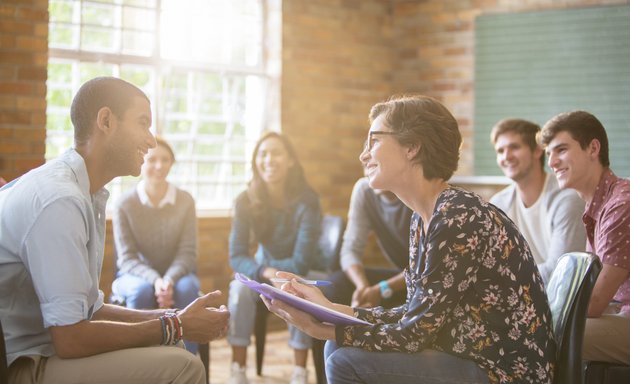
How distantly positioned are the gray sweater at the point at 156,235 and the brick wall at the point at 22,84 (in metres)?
0.65

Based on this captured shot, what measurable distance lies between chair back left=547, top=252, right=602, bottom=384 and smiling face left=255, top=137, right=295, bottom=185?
2084mm

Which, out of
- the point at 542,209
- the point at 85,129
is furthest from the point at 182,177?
the point at 85,129

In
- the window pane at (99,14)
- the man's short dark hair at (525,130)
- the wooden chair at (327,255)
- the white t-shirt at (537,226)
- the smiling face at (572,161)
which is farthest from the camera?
the window pane at (99,14)

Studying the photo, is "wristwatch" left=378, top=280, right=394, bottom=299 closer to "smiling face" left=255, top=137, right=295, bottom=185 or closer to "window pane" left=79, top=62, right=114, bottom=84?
"smiling face" left=255, top=137, right=295, bottom=185

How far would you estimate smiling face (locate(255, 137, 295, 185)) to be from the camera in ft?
13.5

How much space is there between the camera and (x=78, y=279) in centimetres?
189

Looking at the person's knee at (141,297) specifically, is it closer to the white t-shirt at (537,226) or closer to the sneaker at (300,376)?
the sneaker at (300,376)

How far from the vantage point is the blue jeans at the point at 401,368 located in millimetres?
1922

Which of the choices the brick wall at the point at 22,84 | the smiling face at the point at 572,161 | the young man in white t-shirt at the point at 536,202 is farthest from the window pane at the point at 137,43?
the smiling face at the point at 572,161

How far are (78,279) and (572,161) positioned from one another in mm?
1883

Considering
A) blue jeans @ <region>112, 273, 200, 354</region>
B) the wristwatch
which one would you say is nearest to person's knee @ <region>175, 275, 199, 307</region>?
blue jeans @ <region>112, 273, 200, 354</region>

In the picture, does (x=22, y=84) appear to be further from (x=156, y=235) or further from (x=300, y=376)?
(x=300, y=376)

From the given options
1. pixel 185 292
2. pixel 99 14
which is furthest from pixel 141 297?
pixel 99 14

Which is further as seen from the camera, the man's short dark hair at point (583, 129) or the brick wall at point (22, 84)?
the brick wall at point (22, 84)
